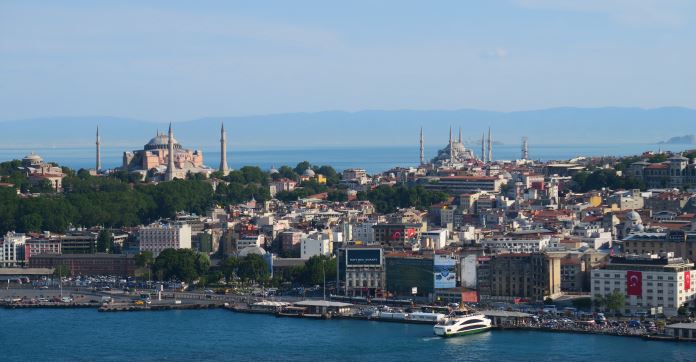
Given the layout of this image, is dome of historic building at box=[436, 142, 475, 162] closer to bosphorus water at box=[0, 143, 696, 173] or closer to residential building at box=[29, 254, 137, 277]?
bosphorus water at box=[0, 143, 696, 173]

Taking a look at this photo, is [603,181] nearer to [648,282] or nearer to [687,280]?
[687,280]

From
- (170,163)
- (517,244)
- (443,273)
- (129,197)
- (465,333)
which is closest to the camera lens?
(465,333)

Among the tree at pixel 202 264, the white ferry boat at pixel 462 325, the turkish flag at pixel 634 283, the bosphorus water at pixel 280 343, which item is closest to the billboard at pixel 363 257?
the bosphorus water at pixel 280 343

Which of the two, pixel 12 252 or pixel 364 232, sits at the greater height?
pixel 364 232

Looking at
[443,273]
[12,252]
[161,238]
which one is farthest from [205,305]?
[12,252]

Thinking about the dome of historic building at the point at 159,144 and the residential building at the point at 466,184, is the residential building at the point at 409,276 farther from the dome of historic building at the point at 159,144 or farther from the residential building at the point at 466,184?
the dome of historic building at the point at 159,144

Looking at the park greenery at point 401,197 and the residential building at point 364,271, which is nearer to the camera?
the residential building at point 364,271

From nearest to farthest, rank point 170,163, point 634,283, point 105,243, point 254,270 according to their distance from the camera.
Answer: point 634,283
point 254,270
point 105,243
point 170,163

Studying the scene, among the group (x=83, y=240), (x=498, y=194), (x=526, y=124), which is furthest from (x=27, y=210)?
(x=526, y=124)

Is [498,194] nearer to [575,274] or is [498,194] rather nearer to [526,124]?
[575,274]
